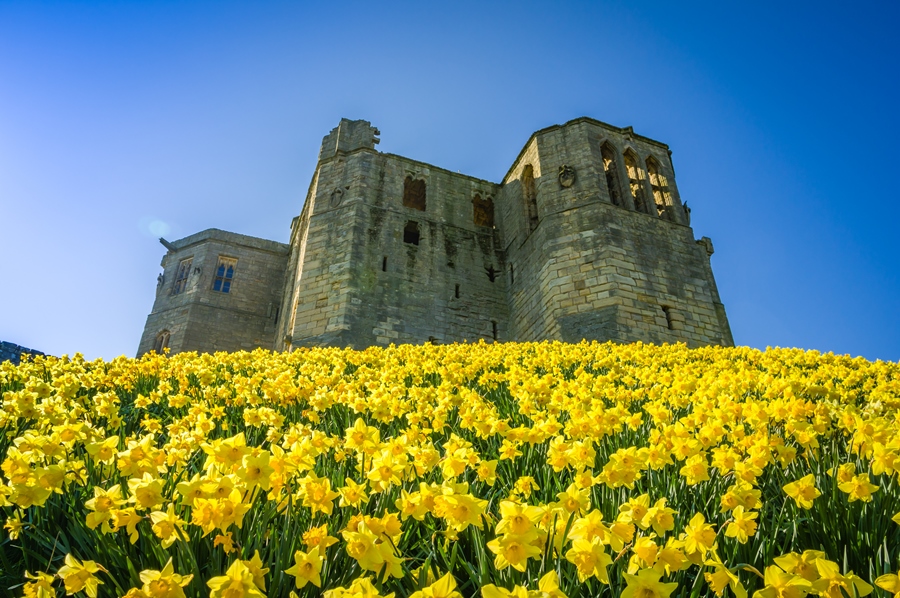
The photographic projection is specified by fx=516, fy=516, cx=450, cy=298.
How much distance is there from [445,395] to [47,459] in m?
2.23

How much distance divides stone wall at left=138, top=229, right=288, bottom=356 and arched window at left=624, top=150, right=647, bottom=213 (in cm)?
1651

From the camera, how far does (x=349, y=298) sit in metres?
16.4

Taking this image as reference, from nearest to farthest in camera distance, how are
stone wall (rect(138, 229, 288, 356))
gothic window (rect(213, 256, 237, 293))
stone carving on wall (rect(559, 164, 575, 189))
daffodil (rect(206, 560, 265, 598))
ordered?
daffodil (rect(206, 560, 265, 598))
stone carving on wall (rect(559, 164, 575, 189))
stone wall (rect(138, 229, 288, 356))
gothic window (rect(213, 256, 237, 293))

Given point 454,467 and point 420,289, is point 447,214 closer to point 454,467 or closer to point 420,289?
point 420,289

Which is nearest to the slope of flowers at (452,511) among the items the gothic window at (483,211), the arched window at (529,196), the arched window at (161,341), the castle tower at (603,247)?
the castle tower at (603,247)

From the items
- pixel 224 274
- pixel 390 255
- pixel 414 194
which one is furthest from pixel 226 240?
pixel 390 255

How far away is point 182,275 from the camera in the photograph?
26219mm

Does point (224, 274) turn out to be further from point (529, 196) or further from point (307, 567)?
point (307, 567)

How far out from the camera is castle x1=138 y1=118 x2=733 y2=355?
51.7 feet

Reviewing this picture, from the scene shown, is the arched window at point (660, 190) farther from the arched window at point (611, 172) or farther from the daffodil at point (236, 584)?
the daffodil at point (236, 584)

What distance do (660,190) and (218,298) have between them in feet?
66.7

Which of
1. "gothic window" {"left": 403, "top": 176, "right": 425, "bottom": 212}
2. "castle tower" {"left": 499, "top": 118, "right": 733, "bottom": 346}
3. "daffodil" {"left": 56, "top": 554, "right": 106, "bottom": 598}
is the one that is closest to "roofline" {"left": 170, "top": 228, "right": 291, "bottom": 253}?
"gothic window" {"left": 403, "top": 176, "right": 425, "bottom": 212}

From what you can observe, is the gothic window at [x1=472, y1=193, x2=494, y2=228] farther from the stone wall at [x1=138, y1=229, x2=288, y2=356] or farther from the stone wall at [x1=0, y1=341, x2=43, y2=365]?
the stone wall at [x1=0, y1=341, x2=43, y2=365]

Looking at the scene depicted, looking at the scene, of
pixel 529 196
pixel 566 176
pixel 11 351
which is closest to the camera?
pixel 11 351
